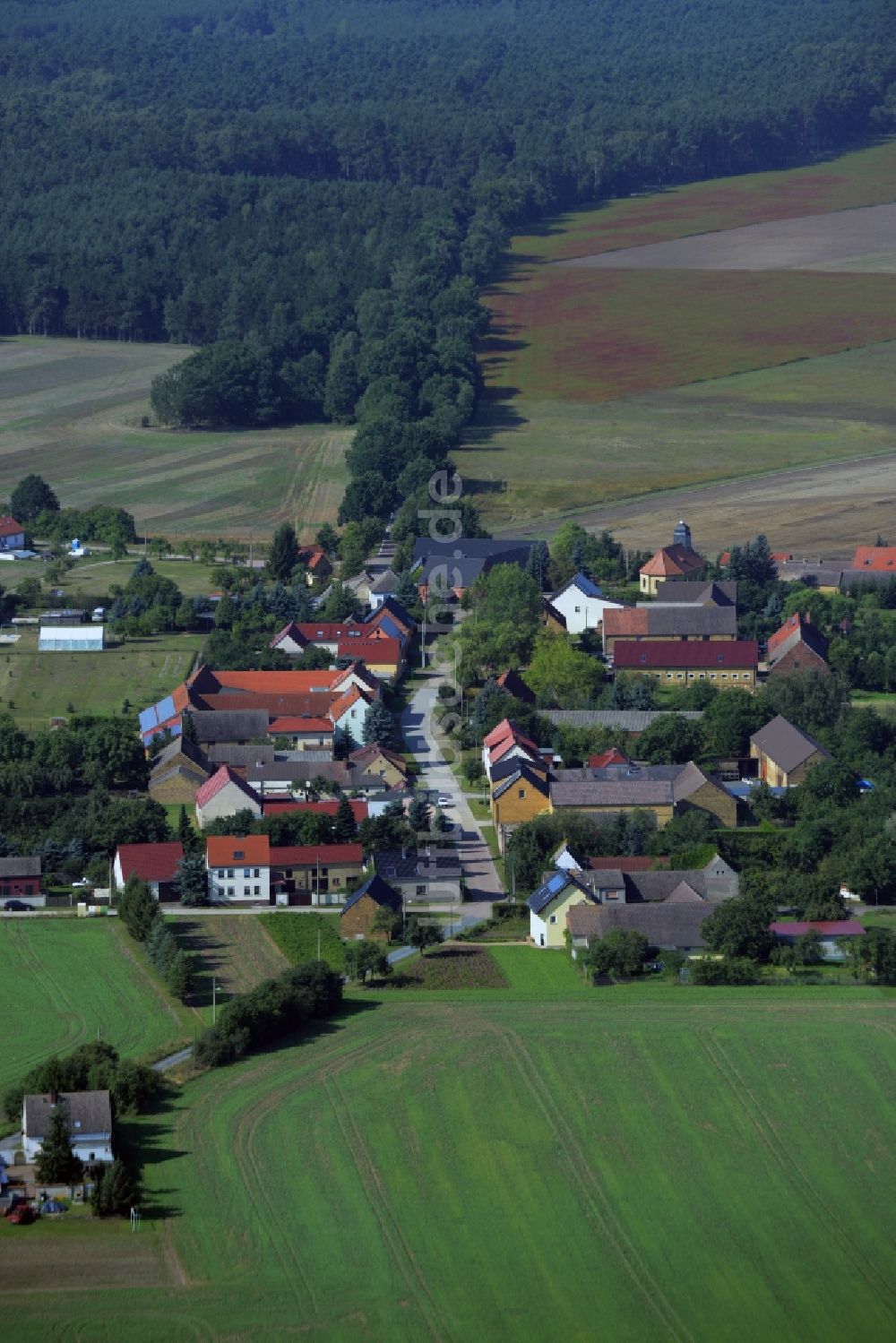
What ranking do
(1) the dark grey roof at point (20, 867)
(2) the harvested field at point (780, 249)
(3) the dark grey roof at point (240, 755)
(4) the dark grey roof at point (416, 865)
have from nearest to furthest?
(1) the dark grey roof at point (20, 867) → (4) the dark grey roof at point (416, 865) → (3) the dark grey roof at point (240, 755) → (2) the harvested field at point (780, 249)

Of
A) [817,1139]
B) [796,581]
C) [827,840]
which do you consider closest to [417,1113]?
[817,1139]

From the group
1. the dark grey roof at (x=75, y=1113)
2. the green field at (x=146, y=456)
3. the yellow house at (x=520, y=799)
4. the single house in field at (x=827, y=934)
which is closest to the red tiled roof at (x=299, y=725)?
the yellow house at (x=520, y=799)

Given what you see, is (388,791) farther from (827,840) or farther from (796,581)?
(796,581)

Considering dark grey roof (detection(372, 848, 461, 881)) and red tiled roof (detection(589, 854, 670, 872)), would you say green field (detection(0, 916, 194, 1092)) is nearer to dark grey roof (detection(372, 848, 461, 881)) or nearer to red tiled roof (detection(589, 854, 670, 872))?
dark grey roof (detection(372, 848, 461, 881))

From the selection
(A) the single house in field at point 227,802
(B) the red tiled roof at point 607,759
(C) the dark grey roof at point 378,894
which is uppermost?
(A) the single house in field at point 227,802

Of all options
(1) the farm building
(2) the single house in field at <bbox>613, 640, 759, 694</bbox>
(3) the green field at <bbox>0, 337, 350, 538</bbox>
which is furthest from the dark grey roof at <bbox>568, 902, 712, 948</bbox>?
(3) the green field at <bbox>0, 337, 350, 538</bbox>

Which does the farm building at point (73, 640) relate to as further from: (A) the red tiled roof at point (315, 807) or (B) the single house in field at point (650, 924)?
(B) the single house in field at point (650, 924)

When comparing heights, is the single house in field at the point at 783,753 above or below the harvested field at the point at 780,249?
below
